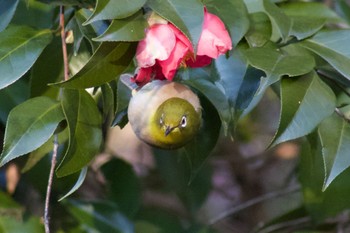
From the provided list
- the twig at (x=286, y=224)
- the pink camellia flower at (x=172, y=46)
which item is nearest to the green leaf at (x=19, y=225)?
the pink camellia flower at (x=172, y=46)

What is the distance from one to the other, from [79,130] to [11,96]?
0.43 meters

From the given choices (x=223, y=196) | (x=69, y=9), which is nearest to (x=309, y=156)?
(x=69, y=9)

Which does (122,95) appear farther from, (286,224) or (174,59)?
(286,224)

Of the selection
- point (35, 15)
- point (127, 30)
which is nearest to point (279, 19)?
point (127, 30)

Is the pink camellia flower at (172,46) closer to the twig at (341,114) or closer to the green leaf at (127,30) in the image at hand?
the green leaf at (127,30)

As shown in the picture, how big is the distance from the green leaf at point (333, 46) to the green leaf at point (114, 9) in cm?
27

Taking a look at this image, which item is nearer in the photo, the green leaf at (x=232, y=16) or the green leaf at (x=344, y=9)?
the green leaf at (x=232, y=16)

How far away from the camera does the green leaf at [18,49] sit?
104cm

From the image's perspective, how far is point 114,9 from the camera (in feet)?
3.07

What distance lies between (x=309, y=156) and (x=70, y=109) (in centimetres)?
61

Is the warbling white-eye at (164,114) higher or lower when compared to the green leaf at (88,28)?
lower

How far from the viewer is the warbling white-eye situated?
999 millimetres

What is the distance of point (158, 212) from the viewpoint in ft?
5.97

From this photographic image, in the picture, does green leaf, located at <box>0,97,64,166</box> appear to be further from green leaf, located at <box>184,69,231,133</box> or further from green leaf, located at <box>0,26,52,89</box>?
green leaf, located at <box>184,69,231,133</box>
